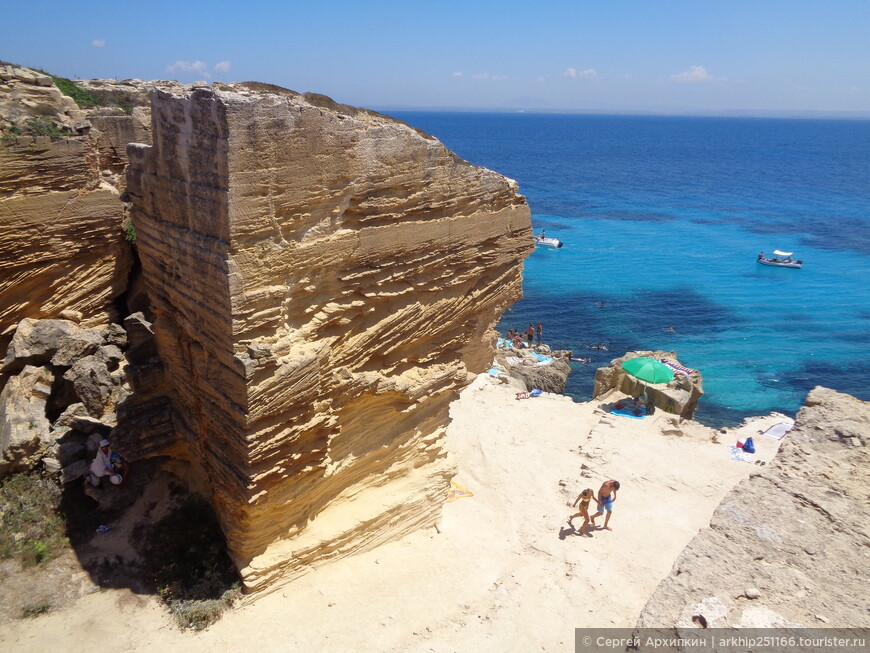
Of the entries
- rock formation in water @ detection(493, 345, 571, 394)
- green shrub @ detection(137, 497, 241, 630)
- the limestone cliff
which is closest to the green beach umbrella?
rock formation in water @ detection(493, 345, 571, 394)

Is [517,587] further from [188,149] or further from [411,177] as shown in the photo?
[188,149]

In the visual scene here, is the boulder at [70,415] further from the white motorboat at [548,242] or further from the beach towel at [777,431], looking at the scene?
the white motorboat at [548,242]

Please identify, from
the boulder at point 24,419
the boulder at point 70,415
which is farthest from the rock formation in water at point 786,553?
the boulder at point 70,415

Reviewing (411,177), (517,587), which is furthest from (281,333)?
(517,587)

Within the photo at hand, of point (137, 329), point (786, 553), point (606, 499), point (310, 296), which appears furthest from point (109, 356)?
point (786, 553)

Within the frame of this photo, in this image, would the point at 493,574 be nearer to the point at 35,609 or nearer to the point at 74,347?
the point at 35,609
